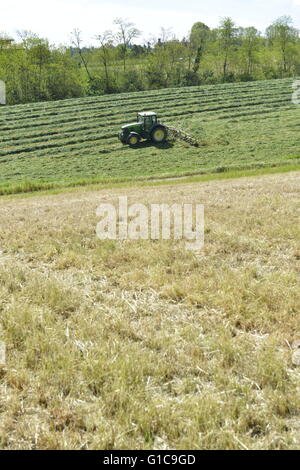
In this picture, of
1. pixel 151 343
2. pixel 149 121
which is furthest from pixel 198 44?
pixel 151 343

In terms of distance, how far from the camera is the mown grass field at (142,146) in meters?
23.1

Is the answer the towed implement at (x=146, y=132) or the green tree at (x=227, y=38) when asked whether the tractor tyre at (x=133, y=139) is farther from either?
the green tree at (x=227, y=38)

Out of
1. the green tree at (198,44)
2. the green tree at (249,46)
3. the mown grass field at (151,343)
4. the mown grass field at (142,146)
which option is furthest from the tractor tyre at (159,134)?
the green tree at (249,46)

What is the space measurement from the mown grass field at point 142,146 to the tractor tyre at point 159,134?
69cm

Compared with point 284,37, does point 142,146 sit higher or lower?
lower

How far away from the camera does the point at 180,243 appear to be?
255 inches

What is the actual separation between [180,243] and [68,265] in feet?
6.15

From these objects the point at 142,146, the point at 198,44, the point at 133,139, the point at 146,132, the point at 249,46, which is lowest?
the point at 142,146

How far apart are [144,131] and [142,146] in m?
1.02

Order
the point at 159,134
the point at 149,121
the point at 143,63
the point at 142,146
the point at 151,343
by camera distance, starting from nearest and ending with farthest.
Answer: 1. the point at 151,343
2. the point at 149,121
3. the point at 159,134
4. the point at 142,146
5. the point at 143,63

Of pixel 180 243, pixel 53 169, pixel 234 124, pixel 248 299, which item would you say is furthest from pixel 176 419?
pixel 234 124

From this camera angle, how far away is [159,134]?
2708 centimetres

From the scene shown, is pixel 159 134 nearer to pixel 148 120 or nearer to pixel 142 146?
pixel 148 120

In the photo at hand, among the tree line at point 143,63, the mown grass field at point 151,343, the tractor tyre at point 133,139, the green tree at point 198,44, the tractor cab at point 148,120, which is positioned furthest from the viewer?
the green tree at point 198,44
